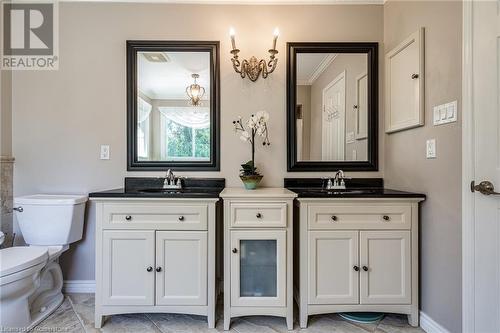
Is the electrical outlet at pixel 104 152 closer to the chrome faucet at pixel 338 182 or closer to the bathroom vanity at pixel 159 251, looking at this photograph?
the bathroom vanity at pixel 159 251

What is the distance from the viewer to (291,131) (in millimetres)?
2125

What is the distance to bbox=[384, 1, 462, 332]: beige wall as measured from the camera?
1.42 metres

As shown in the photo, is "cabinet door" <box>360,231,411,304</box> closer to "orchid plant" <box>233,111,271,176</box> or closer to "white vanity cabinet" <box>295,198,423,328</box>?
"white vanity cabinet" <box>295,198,423,328</box>

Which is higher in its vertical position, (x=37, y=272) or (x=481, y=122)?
(x=481, y=122)

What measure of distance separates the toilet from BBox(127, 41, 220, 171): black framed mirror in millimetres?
549

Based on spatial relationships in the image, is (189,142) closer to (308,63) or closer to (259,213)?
(259,213)

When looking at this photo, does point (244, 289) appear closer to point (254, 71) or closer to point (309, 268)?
point (309, 268)

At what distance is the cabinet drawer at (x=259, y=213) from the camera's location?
164 centimetres

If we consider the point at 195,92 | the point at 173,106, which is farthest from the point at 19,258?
the point at 195,92

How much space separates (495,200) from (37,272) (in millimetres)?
2548

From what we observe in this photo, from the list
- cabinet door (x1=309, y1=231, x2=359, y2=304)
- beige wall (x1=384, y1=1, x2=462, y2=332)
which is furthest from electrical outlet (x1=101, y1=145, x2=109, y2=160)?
beige wall (x1=384, y1=1, x2=462, y2=332)

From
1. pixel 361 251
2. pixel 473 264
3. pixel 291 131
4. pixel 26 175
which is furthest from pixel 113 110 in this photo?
pixel 473 264

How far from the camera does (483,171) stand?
4.23 ft

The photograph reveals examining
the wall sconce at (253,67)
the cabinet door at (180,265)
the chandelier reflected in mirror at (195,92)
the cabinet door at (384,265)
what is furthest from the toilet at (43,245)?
the cabinet door at (384,265)
